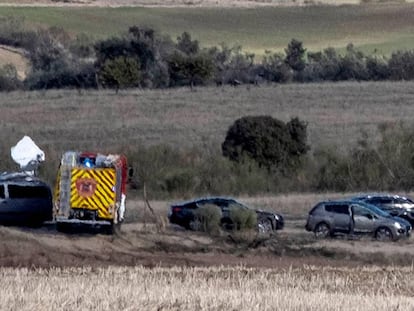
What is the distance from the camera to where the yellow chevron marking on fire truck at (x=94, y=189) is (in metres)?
33.8

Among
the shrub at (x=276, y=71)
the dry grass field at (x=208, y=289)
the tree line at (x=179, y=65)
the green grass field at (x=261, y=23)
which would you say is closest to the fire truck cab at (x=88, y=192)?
the dry grass field at (x=208, y=289)

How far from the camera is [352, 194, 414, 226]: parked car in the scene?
38.8 meters

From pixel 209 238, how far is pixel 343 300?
650 inches

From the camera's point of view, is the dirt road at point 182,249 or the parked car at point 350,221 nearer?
the dirt road at point 182,249

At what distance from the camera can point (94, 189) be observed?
111 ft

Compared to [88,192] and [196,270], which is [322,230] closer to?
[88,192]

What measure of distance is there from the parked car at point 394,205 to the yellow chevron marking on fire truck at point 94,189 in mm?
8586

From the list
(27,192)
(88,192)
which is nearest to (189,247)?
(88,192)

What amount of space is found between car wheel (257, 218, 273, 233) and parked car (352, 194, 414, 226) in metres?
3.36

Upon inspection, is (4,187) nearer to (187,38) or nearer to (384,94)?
(384,94)

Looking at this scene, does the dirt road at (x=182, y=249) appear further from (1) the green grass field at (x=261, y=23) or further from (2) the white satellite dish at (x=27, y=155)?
(1) the green grass field at (x=261, y=23)

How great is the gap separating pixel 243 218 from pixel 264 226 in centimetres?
116

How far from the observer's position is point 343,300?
61.1ft

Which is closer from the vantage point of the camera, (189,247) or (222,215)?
(189,247)
